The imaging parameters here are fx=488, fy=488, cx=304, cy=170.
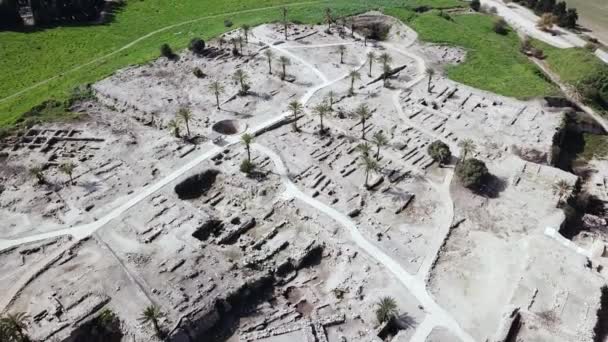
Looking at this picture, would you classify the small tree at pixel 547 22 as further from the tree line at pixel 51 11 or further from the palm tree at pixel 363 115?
the tree line at pixel 51 11

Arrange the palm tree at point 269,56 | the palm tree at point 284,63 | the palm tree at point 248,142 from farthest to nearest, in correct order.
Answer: the palm tree at point 269,56
the palm tree at point 284,63
the palm tree at point 248,142

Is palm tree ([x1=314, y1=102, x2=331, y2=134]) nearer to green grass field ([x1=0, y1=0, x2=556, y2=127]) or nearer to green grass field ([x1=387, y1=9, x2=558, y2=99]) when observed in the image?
green grass field ([x1=0, y1=0, x2=556, y2=127])

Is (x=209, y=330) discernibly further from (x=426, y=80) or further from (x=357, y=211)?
(x=426, y=80)

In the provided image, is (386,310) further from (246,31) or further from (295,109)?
(246,31)

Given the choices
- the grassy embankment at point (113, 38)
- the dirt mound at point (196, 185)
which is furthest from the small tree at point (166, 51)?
the dirt mound at point (196, 185)

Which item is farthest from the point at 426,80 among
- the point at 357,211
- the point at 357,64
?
the point at 357,211

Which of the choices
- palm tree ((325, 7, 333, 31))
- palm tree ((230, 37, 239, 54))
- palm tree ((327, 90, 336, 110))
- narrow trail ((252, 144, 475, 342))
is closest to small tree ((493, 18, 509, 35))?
palm tree ((325, 7, 333, 31))
